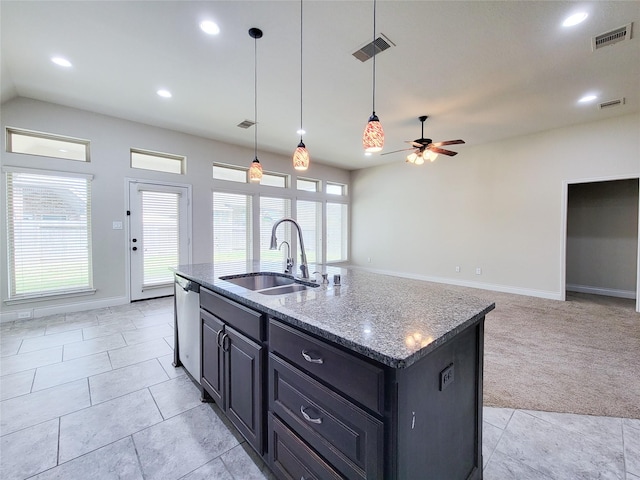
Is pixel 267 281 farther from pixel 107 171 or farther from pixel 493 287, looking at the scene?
pixel 493 287

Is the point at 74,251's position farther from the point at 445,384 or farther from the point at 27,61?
the point at 445,384

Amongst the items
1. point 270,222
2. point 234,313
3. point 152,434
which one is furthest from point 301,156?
point 270,222

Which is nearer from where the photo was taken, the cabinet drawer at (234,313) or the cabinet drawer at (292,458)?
Result: the cabinet drawer at (292,458)

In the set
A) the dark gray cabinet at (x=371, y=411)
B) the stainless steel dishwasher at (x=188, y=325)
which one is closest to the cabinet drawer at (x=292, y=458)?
the dark gray cabinet at (x=371, y=411)

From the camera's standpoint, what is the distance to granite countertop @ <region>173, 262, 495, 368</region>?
88 cm

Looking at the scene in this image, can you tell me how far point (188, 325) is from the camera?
7.13 ft

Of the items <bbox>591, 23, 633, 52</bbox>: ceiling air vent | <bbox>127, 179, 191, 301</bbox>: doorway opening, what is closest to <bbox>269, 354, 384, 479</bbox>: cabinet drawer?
<bbox>591, 23, 633, 52</bbox>: ceiling air vent

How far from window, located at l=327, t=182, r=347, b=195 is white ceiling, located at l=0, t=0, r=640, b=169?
3.16 m

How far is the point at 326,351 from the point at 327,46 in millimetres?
2723

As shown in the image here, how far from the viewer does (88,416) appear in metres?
1.86

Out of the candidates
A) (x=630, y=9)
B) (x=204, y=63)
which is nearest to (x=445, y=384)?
(x=630, y=9)

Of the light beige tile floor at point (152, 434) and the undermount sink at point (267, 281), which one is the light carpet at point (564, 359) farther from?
the undermount sink at point (267, 281)

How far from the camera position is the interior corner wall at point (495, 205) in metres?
4.46

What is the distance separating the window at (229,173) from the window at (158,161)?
2.13ft
